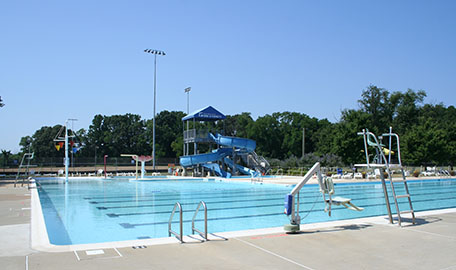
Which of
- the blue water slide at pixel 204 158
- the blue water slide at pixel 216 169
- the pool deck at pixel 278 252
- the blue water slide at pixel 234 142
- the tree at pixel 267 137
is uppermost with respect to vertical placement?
the tree at pixel 267 137

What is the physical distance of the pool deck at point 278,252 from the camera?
5.14m

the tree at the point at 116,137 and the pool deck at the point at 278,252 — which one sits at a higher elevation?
the tree at the point at 116,137

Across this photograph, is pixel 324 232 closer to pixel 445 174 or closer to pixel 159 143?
pixel 445 174

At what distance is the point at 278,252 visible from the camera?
5840 millimetres

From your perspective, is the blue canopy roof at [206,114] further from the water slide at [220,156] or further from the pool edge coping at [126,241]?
the pool edge coping at [126,241]

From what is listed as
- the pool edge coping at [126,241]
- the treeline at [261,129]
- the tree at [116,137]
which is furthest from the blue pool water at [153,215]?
the tree at [116,137]

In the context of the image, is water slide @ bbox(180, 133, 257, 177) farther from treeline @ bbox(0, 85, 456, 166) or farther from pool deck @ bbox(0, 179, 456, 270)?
pool deck @ bbox(0, 179, 456, 270)

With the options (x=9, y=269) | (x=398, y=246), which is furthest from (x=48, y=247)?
(x=398, y=246)

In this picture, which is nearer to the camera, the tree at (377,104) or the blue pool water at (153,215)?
the blue pool water at (153,215)

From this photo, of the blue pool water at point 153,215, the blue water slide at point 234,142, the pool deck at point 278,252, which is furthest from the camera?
the blue water slide at point 234,142

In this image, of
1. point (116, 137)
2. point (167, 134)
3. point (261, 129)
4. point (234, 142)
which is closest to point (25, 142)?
point (116, 137)

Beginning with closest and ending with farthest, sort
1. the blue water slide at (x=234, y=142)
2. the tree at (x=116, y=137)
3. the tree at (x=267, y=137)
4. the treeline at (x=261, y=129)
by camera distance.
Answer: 1. the blue water slide at (x=234, y=142)
2. the treeline at (x=261, y=129)
3. the tree at (x=267, y=137)
4. the tree at (x=116, y=137)

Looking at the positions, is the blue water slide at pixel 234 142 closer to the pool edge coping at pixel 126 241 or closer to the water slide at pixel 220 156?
the water slide at pixel 220 156

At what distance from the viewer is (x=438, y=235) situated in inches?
276
